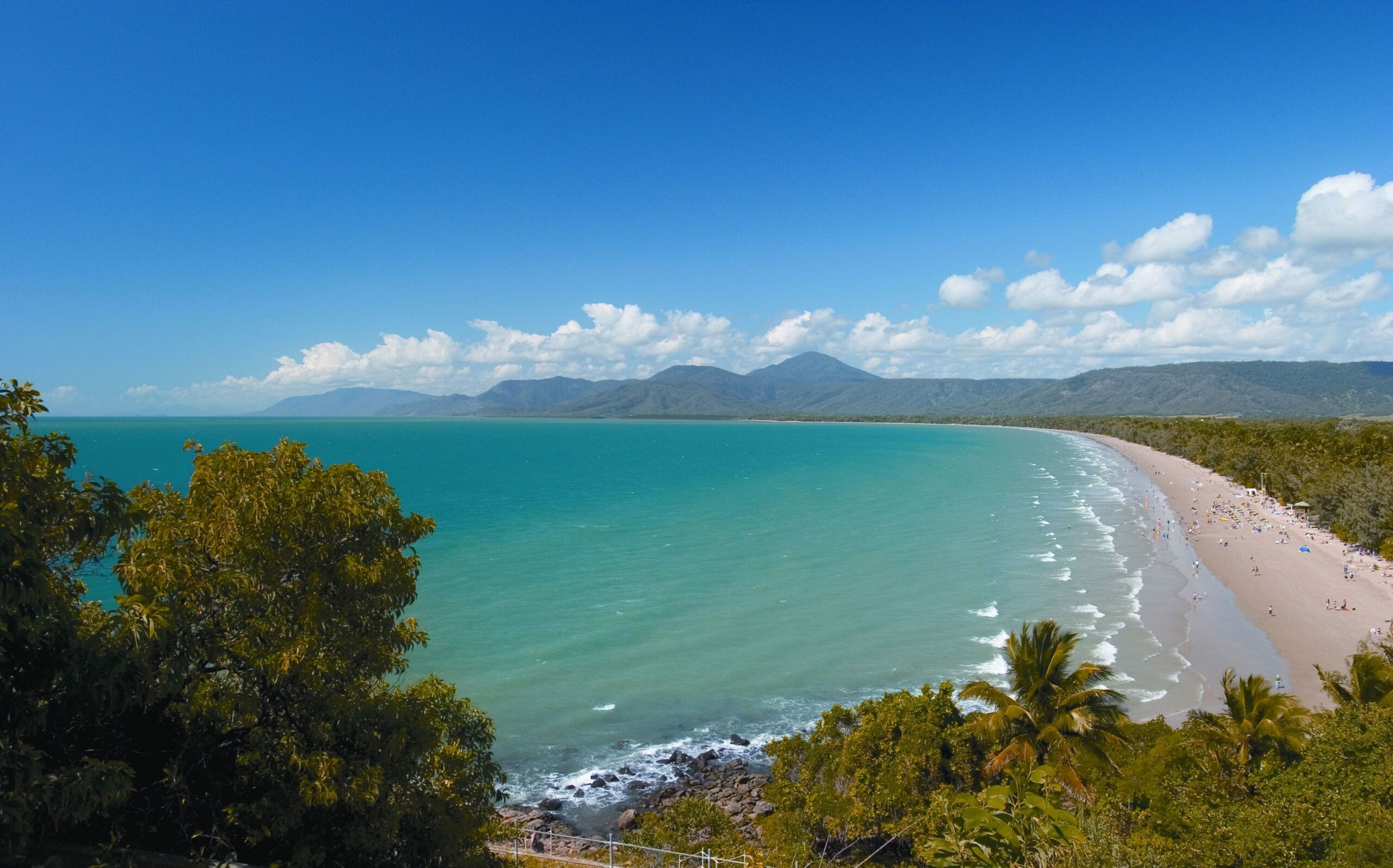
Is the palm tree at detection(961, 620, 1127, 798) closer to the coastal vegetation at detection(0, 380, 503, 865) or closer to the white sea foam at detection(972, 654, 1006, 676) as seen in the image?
the white sea foam at detection(972, 654, 1006, 676)

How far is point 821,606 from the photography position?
4109 centimetres

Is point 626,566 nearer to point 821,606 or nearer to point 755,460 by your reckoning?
point 821,606

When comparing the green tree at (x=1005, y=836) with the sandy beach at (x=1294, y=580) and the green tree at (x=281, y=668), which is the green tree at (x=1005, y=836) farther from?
the sandy beach at (x=1294, y=580)

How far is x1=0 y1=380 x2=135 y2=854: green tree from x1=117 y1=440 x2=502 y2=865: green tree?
0.75m

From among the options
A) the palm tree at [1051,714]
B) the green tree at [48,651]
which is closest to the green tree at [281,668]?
the green tree at [48,651]

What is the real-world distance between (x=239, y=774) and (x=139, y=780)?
3.57 ft

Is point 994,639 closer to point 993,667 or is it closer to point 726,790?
point 993,667

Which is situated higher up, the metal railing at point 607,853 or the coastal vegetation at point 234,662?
the coastal vegetation at point 234,662

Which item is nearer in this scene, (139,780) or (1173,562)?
(139,780)

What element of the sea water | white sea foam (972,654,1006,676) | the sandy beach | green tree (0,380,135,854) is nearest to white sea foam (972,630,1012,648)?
the sea water

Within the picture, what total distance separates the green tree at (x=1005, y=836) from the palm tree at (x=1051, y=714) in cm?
686

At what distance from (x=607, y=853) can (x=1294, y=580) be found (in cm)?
4764

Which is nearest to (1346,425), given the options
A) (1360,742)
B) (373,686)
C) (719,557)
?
(719,557)

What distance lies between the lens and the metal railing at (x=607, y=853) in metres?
14.0
